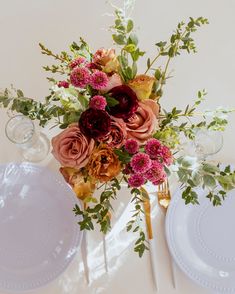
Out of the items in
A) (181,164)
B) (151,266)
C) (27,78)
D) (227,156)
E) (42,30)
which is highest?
(42,30)

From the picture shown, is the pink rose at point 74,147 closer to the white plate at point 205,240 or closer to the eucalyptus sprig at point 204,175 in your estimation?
the eucalyptus sprig at point 204,175

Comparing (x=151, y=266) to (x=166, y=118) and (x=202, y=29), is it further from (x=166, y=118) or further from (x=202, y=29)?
(x=202, y=29)

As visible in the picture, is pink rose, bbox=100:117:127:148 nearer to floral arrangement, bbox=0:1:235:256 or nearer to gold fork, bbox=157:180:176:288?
floral arrangement, bbox=0:1:235:256

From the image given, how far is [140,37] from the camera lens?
4.13ft

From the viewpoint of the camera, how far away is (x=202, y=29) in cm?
126

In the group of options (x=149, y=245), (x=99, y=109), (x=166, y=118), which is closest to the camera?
(x=99, y=109)

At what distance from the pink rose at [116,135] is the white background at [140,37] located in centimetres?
48

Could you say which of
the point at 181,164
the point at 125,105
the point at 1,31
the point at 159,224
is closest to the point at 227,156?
the point at 159,224

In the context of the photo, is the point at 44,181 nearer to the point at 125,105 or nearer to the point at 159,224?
the point at 159,224

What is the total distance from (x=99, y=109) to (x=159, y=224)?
0.48m

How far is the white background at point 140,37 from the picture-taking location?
3.97 ft

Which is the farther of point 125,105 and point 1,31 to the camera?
point 1,31

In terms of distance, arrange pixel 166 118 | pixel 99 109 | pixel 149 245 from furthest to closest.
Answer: pixel 149 245
pixel 166 118
pixel 99 109

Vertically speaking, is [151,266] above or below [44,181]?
below
